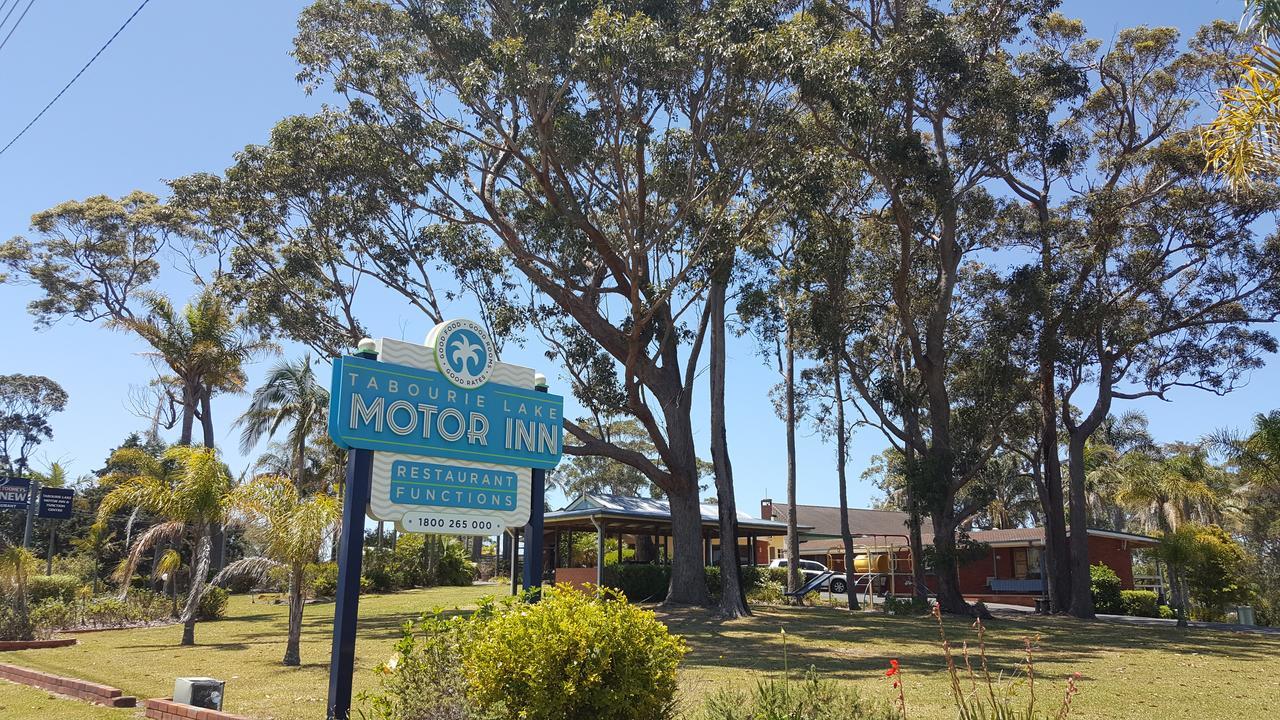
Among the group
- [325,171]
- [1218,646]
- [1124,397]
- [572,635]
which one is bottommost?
[1218,646]

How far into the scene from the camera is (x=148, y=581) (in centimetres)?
3098

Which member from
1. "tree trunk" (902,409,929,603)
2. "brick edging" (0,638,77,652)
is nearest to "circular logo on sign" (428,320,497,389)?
"brick edging" (0,638,77,652)

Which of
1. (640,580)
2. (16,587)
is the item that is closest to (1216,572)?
(640,580)

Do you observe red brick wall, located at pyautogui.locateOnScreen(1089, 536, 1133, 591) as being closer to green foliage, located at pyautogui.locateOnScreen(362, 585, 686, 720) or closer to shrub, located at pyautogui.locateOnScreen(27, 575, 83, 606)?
green foliage, located at pyautogui.locateOnScreen(362, 585, 686, 720)

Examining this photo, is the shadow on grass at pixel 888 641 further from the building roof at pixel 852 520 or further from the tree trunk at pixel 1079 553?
the building roof at pixel 852 520

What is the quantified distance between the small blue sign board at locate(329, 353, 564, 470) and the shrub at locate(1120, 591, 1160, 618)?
28992mm

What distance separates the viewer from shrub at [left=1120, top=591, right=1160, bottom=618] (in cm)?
3161

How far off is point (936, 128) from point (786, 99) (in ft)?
19.4

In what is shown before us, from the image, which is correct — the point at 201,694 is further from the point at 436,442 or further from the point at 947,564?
the point at 947,564

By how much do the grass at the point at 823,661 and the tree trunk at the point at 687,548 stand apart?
4.26 ft

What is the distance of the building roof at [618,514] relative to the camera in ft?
86.1

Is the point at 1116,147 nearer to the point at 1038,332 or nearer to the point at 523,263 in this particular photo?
the point at 1038,332

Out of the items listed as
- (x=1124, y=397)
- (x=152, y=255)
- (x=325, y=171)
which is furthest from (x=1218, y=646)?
(x=152, y=255)

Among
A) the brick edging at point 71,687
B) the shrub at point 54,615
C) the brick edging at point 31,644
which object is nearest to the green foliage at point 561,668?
the brick edging at point 71,687
